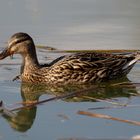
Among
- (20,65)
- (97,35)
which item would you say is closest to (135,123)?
(20,65)

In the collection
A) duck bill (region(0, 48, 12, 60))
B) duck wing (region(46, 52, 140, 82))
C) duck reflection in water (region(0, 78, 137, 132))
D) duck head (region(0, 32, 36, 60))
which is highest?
duck head (region(0, 32, 36, 60))

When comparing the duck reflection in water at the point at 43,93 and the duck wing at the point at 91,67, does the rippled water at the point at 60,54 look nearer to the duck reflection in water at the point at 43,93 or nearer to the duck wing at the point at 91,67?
the duck reflection in water at the point at 43,93

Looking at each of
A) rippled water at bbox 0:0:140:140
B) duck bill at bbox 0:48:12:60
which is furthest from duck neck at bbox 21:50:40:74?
duck bill at bbox 0:48:12:60

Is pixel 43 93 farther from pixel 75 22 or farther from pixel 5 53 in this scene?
pixel 75 22

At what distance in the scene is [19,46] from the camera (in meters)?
9.03

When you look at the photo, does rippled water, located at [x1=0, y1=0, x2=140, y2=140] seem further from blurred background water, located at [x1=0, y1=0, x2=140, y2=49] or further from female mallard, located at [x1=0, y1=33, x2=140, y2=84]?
female mallard, located at [x1=0, y1=33, x2=140, y2=84]

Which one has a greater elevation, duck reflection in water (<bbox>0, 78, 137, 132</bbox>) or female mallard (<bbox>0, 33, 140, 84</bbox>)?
female mallard (<bbox>0, 33, 140, 84</bbox>)

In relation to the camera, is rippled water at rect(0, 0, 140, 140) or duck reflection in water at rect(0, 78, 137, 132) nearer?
rippled water at rect(0, 0, 140, 140)

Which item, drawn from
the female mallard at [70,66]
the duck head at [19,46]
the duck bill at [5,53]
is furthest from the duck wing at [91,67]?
the duck bill at [5,53]

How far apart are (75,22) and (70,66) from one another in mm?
2813

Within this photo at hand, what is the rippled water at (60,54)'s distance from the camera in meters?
6.21

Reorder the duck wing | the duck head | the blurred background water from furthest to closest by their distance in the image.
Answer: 1. the blurred background water
2. the duck head
3. the duck wing

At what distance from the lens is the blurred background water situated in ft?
34.0

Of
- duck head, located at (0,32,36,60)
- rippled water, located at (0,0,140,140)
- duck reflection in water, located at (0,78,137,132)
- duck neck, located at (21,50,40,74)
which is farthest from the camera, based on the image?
duck neck, located at (21,50,40,74)
